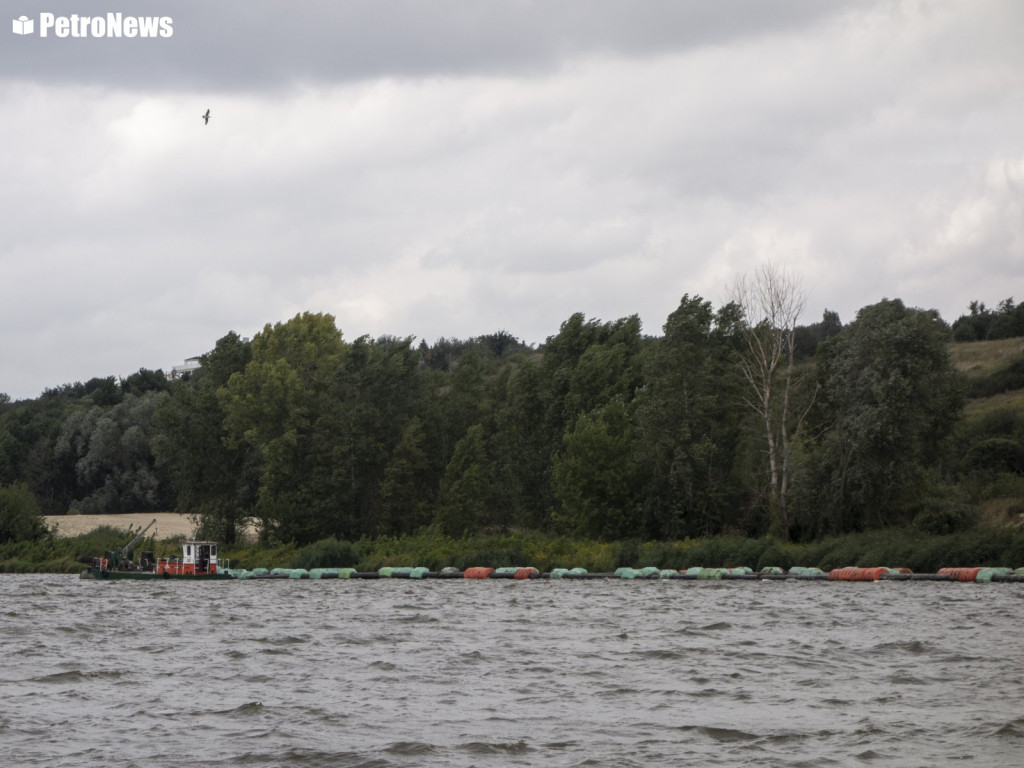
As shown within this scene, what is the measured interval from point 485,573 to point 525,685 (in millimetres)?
41349

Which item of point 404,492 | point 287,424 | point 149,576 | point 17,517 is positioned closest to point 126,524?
point 17,517

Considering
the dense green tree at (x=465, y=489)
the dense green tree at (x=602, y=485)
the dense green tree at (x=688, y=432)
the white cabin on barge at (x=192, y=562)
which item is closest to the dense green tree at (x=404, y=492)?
the dense green tree at (x=465, y=489)

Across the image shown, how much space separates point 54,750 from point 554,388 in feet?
230

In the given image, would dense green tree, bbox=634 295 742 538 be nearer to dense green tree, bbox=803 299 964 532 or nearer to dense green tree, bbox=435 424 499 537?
dense green tree, bbox=803 299 964 532

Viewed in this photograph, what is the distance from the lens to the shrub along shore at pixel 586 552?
53.7 metres

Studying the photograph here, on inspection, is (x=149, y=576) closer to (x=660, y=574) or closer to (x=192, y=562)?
(x=192, y=562)

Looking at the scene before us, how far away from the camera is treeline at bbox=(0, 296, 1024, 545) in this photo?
62562mm

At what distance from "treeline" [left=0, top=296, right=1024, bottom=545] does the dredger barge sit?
8.77 m

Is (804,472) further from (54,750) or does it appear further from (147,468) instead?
(147,468)

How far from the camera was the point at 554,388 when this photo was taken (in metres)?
85.4

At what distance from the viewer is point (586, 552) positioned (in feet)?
218

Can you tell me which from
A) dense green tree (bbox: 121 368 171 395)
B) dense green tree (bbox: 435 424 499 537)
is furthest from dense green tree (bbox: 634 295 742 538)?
dense green tree (bbox: 121 368 171 395)

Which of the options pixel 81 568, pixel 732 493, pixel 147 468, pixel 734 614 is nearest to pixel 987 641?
pixel 734 614

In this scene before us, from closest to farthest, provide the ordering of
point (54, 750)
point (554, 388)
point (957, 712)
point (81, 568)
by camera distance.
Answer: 1. point (54, 750)
2. point (957, 712)
3. point (81, 568)
4. point (554, 388)
